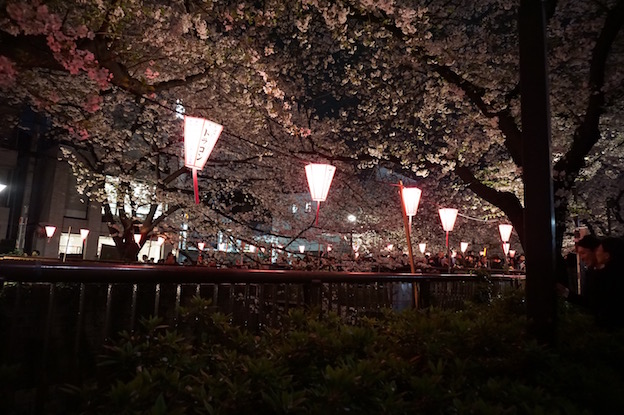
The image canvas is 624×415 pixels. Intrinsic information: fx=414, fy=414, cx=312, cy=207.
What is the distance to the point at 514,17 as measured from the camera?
12.1 m

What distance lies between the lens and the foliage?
2.15m

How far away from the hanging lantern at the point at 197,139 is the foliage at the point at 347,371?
7.03 metres

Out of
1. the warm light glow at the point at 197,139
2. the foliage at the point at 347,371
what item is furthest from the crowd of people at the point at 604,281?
the warm light glow at the point at 197,139

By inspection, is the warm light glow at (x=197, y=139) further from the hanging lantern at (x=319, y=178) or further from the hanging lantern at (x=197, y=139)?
the hanging lantern at (x=319, y=178)

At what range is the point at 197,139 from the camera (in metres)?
9.83

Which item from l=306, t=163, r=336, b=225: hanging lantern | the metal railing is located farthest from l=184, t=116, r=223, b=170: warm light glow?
the metal railing

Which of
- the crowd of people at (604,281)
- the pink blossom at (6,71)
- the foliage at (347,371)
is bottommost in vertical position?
the foliage at (347,371)

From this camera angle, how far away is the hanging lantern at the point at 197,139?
9758mm

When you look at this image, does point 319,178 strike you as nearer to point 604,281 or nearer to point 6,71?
point 6,71

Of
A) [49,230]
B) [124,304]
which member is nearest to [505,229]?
[124,304]

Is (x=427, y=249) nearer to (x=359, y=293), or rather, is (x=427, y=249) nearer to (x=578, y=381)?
(x=359, y=293)

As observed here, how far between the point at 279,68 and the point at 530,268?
43.8ft

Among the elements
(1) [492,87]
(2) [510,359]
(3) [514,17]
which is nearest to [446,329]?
Answer: (2) [510,359]

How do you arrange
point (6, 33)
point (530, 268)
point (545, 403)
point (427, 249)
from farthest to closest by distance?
1. point (427, 249)
2. point (6, 33)
3. point (530, 268)
4. point (545, 403)
